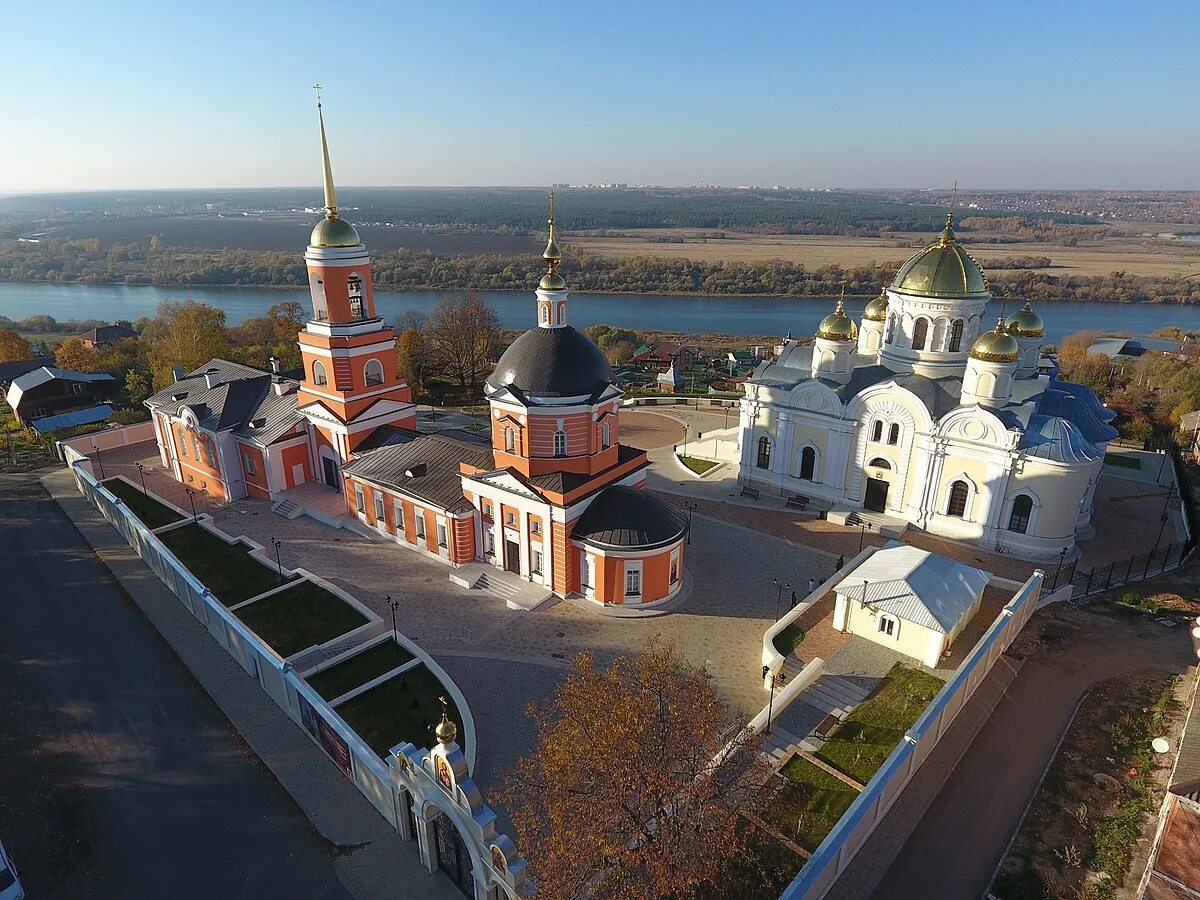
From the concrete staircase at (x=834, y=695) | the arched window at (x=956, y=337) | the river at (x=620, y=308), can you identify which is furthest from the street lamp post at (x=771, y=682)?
the river at (x=620, y=308)

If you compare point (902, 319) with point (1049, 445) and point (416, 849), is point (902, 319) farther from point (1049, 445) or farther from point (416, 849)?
point (416, 849)

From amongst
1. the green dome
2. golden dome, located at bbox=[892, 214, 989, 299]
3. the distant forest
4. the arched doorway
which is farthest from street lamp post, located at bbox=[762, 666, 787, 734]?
the distant forest

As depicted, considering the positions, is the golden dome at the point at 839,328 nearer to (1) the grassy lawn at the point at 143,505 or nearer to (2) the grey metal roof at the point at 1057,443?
(2) the grey metal roof at the point at 1057,443

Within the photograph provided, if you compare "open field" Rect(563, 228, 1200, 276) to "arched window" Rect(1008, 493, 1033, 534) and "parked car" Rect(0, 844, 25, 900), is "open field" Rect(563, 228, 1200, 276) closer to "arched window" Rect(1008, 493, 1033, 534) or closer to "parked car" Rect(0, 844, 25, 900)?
"arched window" Rect(1008, 493, 1033, 534)

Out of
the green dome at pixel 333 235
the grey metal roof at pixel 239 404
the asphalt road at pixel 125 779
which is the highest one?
the green dome at pixel 333 235

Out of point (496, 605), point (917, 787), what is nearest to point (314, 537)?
point (496, 605)

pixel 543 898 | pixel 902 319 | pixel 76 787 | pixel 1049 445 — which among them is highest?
pixel 902 319

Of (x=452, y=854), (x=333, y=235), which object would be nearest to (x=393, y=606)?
(x=452, y=854)
